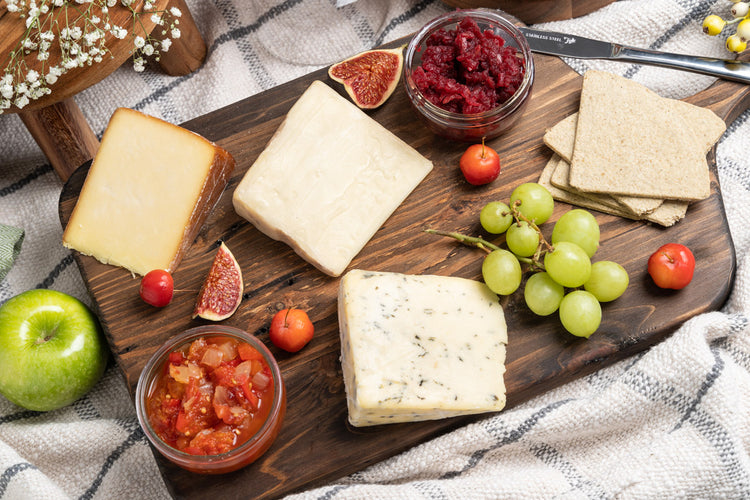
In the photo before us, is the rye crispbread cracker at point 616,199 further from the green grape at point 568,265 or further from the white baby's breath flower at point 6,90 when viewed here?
the white baby's breath flower at point 6,90

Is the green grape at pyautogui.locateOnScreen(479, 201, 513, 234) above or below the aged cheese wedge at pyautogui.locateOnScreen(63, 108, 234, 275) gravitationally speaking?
below

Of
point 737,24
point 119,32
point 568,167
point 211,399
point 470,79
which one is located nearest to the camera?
point 211,399

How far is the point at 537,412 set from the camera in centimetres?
269

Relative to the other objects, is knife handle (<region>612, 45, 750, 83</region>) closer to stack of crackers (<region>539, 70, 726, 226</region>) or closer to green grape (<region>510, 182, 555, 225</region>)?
stack of crackers (<region>539, 70, 726, 226</region>)

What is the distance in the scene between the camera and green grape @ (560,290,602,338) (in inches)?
101

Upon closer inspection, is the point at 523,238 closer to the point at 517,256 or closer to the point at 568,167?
the point at 517,256

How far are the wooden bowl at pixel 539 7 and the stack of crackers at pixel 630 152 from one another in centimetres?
58

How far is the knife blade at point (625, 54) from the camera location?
3066 mm

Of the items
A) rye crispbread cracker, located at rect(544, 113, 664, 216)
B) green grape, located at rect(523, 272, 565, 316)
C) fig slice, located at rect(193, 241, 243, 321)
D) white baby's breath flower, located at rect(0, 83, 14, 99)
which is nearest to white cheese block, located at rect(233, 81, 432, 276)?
fig slice, located at rect(193, 241, 243, 321)

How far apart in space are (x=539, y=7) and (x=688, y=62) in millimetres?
747

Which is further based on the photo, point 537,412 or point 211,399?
point 537,412

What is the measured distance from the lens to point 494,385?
2584 mm

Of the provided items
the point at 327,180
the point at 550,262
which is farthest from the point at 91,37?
the point at 550,262

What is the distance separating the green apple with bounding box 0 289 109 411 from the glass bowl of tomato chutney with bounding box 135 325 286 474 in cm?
45
